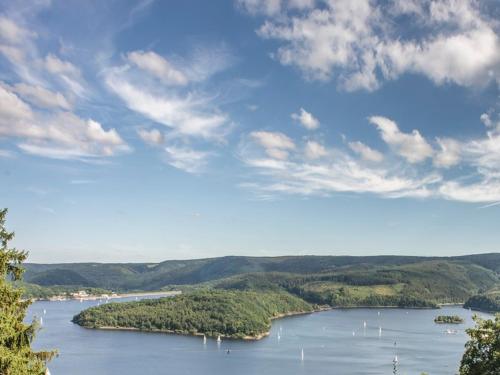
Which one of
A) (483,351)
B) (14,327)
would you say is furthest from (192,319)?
(14,327)

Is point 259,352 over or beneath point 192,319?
beneath

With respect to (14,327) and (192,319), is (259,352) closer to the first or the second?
(192,319)

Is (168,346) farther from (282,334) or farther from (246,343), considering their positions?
(282,334)

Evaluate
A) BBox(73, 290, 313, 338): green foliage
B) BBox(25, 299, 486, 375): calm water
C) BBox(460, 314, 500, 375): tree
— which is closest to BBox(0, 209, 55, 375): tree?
BBox(460, 314, 500, 375): tree

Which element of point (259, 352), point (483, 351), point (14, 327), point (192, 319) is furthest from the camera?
point (192, 319)

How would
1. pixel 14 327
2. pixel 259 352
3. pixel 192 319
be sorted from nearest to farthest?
1. pixel 14 327
2. pixel 259 352
3. pixel 192 319

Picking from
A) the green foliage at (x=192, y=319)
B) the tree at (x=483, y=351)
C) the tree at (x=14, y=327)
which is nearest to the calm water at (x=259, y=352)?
the green foliage at (x=192, y=319)
